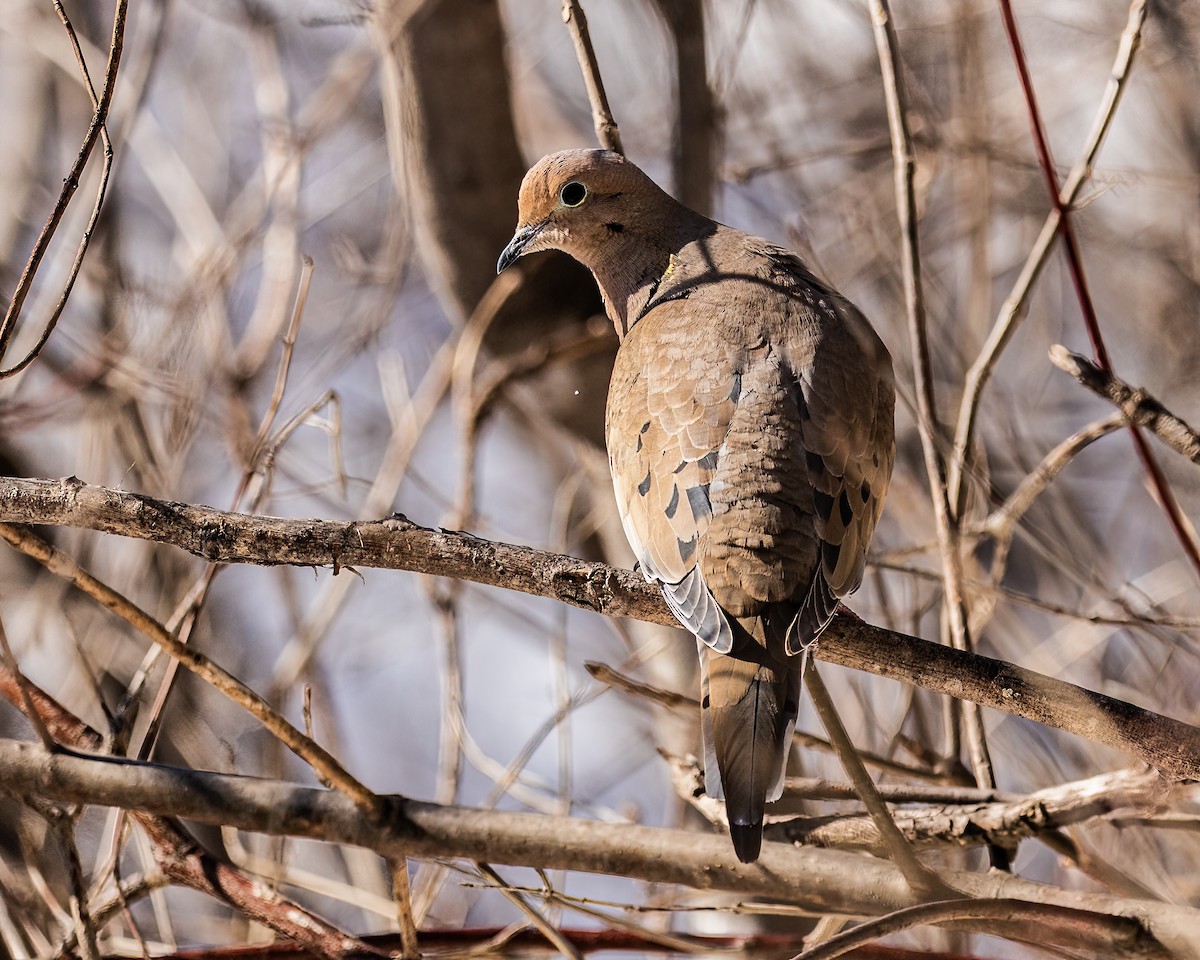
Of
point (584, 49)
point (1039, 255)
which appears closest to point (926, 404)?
point (1039, 255)

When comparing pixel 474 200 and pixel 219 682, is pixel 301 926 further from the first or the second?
pixel 474 200

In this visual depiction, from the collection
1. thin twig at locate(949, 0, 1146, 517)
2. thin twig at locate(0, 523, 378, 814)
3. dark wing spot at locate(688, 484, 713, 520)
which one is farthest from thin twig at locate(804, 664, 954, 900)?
thin twig at locate(949, 0, 1146, 517)

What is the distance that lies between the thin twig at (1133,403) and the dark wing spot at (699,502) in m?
0.79

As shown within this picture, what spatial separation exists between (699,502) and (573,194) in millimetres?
1264

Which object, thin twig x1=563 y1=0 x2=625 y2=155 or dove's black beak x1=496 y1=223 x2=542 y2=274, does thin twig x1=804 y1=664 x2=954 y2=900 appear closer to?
thin twig x1=563 y1=0 x2=625 y2=155

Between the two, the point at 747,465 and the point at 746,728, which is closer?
the point at 746,728

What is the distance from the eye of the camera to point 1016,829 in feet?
7.63

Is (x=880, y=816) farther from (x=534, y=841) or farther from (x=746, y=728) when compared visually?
(x=534, y=841)

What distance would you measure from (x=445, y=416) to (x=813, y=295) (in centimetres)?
320

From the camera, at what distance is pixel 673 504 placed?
2660 millimetres

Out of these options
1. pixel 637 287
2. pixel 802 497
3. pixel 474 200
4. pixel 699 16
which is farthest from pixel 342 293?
pixel 802 497

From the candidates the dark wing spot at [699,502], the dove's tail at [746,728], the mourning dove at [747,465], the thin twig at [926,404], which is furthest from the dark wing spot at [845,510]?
the dove's tail at [746,728]

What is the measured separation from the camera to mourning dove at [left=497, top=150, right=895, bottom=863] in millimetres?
2348

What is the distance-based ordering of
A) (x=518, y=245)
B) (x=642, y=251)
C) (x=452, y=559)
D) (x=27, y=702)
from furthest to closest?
(x=642, y=251) → (x=518, y=245) → (x=452, y=559) → (x=27, y=702)
